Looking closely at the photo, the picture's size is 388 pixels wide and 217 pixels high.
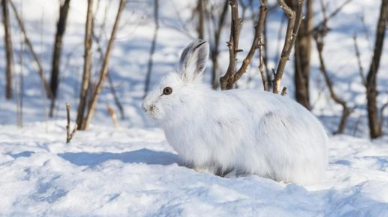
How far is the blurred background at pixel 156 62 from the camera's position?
24.1 feet

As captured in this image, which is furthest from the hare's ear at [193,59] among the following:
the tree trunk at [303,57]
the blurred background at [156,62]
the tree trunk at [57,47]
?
the tree trunk at [57,47]

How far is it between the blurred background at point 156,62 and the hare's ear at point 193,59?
2411 millimetres

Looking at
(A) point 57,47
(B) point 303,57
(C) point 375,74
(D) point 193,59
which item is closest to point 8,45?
(A) point 57,47

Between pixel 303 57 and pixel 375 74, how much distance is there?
0.81 meters

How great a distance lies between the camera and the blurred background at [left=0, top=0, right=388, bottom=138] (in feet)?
24.1

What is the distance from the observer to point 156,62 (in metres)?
10.6

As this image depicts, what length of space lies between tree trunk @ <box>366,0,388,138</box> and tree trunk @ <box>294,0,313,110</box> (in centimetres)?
66

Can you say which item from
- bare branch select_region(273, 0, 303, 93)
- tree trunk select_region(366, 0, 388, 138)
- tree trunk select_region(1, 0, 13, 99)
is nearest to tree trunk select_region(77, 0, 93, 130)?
tree trunk select_region(1, 0, 13, 99)

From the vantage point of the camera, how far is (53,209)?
3.22 metres

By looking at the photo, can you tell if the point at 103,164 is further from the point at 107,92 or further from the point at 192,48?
the point at 107,92

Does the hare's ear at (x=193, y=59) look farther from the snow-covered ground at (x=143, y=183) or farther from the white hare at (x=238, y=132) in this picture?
the snow-covered ground at (x=143, y=183)

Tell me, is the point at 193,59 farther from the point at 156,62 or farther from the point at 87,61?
the point at 156,62

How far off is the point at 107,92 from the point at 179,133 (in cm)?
597

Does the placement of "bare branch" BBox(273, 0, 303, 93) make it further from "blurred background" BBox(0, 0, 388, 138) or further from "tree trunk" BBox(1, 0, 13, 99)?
"tree trunk" BBox(1, 0, 13, 99)
